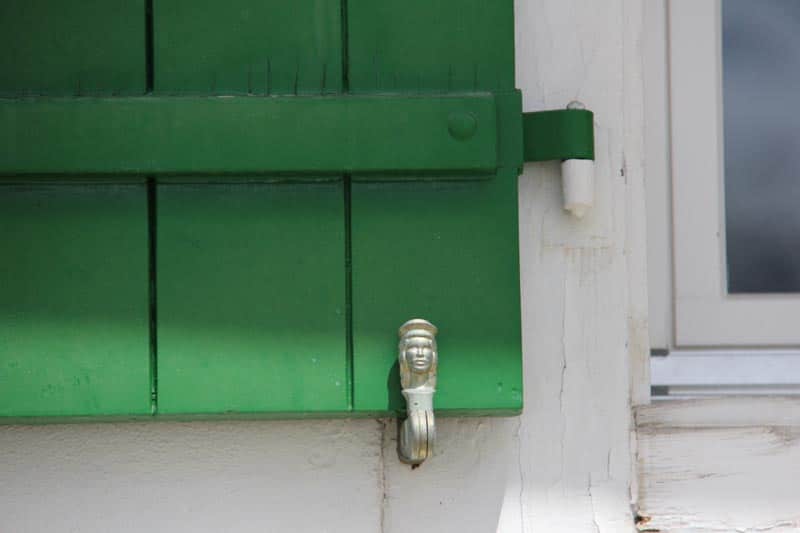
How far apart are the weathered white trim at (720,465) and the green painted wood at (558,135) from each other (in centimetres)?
43

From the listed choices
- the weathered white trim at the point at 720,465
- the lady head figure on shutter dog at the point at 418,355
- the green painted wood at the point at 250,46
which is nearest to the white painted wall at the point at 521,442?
the weathered white trim at the point at 720,465

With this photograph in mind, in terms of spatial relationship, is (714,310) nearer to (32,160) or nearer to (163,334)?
(163,334)

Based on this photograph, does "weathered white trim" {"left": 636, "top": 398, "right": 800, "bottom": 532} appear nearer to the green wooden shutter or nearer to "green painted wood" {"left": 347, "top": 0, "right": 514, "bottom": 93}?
the green wooden shutter

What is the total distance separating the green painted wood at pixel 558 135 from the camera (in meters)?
1.83

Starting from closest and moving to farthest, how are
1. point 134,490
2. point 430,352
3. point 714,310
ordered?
point 430,352 → point 134,490 → point 714,310

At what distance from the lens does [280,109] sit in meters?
1.76

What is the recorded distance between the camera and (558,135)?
184cm

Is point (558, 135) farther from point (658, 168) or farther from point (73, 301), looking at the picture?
point (73, 301)

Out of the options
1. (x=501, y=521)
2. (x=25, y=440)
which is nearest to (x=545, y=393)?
(x=501, y=521)

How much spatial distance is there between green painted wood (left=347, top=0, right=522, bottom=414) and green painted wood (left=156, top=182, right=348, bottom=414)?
45 mm

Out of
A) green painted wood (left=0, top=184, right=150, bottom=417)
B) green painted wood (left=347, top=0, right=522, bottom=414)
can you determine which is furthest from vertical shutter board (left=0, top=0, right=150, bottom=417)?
green painted wood (left=347, top=0, right=522, bottom=414)

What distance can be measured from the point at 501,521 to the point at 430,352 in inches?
13.7

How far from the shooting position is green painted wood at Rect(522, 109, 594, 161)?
1834mm

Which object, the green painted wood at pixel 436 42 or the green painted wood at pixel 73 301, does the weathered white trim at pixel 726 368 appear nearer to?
the green painted wood at pixel 436 42
